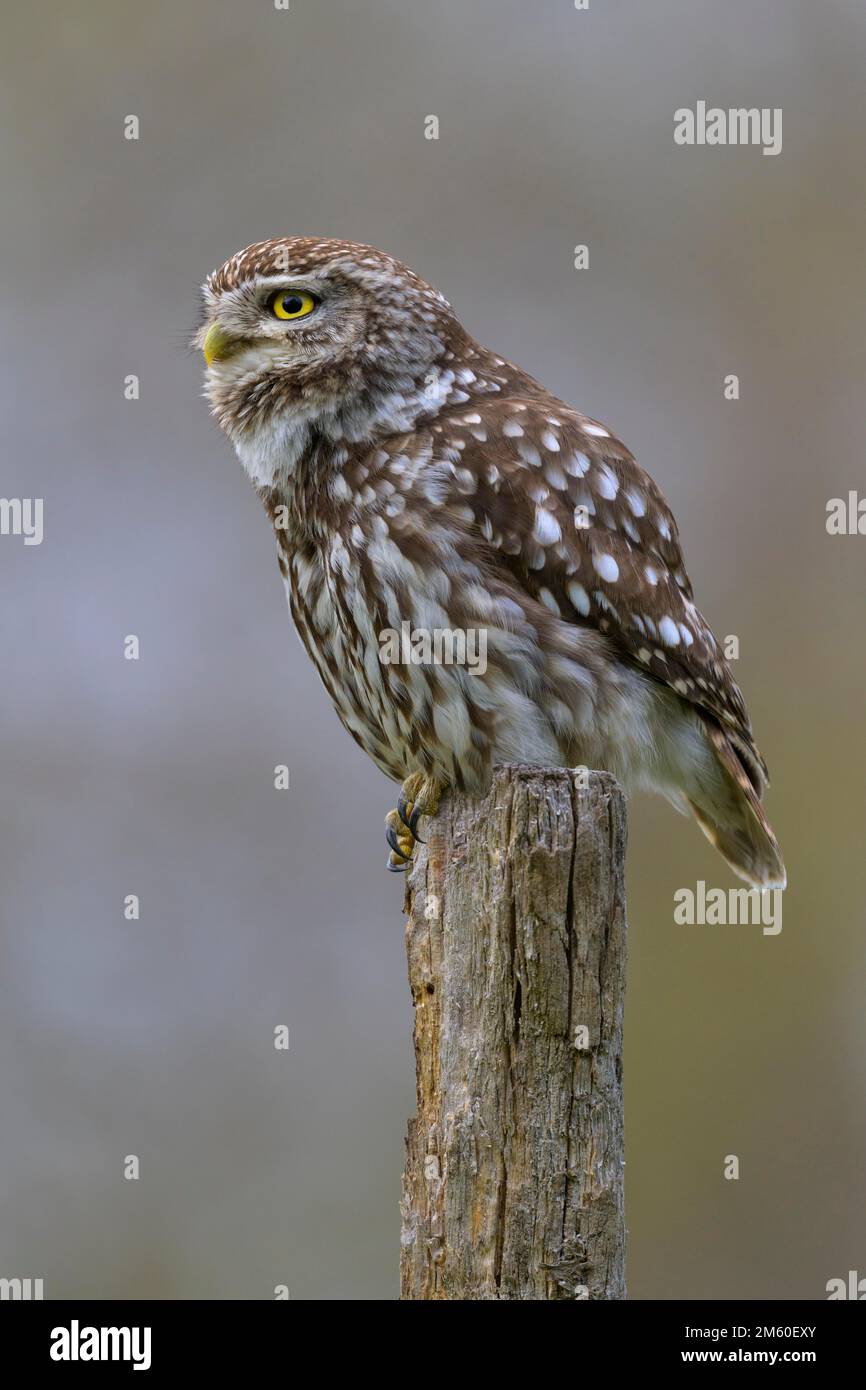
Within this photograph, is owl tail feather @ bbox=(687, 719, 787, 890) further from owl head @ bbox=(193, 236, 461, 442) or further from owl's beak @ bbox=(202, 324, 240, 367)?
owl's beak @ bbox=(202, 324, 240, 367)

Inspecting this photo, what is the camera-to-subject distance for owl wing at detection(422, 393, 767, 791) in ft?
14.0

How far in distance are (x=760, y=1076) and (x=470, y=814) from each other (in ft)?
19.0

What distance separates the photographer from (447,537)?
4.22 meters

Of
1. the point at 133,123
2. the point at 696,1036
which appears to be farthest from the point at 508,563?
the point at 133,123

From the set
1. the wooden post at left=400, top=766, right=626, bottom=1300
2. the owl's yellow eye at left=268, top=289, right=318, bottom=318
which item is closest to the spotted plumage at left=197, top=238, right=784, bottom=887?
the owl's yellow eye at left=268, top=289, right=318, bottom=318

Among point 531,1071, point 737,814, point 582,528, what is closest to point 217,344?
point 582,528

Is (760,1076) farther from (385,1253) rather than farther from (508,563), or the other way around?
(508,563)

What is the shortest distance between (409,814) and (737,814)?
1.12 meters

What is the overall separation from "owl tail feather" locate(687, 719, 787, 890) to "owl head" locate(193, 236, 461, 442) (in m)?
1.28

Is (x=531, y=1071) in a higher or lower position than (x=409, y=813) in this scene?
lower

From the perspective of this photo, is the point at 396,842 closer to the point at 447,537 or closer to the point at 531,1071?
the point at 447,537

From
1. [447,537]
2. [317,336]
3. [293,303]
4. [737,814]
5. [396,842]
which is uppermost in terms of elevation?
[293,303]

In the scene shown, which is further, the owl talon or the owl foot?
the owl talon

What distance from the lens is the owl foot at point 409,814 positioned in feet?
14.0
